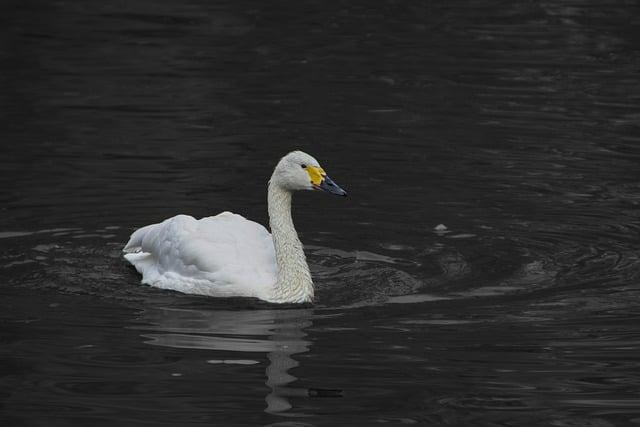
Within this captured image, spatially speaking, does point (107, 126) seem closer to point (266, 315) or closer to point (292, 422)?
point (266, 315)

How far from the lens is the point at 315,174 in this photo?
12.3 metres

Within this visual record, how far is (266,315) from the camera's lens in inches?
464

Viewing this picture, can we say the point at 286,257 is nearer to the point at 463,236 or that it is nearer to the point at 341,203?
the point at 463,236

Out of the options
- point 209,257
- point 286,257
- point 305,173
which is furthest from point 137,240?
point 305,173

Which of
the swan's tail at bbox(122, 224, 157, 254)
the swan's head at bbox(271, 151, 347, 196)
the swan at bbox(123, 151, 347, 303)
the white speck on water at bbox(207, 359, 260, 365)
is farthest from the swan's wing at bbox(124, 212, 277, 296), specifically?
the white speck on water at bbox(207, 359, 260, 365)

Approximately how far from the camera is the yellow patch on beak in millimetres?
12266

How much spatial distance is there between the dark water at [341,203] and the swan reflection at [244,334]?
0.03 metres

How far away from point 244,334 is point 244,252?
5.49 ft

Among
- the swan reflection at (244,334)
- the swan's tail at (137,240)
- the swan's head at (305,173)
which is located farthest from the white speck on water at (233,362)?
the swan's tail at (137,240)

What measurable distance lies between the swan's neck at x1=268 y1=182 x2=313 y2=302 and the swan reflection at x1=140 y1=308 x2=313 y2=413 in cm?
20

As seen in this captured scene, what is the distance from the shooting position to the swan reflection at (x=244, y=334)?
10.3m

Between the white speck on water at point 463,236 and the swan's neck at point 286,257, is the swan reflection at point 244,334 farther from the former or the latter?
the white speck on water at point 463,236

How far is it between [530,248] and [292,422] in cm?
514

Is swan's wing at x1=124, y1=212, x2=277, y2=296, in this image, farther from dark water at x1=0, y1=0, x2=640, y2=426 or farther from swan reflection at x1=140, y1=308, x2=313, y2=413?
swan reflection at x1=140, y1=308, x2=313, y2=413
